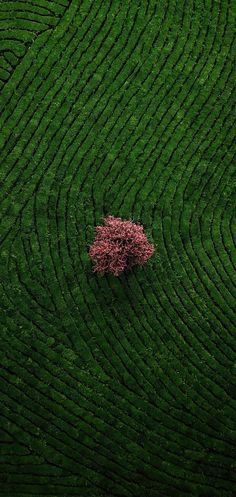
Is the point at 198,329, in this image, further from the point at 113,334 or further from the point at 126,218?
the point at 126,218

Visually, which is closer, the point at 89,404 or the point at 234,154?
the point at 89,404

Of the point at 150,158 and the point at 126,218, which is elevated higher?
the point at 150,158

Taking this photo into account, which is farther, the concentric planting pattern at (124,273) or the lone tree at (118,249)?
the lone tree at (118,249)

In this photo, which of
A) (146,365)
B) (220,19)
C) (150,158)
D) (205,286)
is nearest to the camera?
(146,365)

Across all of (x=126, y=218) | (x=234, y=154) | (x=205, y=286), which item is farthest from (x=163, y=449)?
(x=234, y=154)
